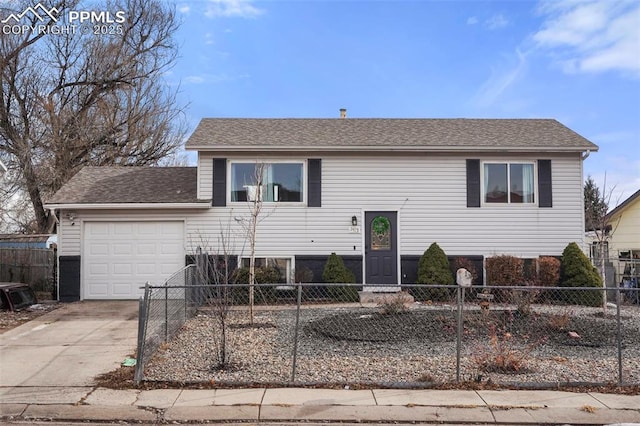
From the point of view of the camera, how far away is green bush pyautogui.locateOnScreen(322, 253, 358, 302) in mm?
13469

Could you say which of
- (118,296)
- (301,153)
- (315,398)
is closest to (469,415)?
(315,398)

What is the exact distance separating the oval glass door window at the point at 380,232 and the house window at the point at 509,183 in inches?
113

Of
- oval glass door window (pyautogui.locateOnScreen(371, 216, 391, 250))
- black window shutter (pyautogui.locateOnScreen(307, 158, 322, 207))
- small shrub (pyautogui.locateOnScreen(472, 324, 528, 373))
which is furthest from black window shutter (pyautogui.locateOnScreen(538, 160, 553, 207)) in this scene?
small shrub (pyautogui.locateOnScreen(472, 324, 528, 373))

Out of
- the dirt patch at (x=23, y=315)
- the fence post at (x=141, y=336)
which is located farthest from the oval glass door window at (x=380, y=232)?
the fence post at (x=141, y=336)

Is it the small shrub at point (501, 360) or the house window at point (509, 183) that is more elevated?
the house window at point (509, 183)

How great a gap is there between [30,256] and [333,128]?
32.0 feet

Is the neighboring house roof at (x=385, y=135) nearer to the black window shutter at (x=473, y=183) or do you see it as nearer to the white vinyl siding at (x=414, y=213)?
the white vinyl siding at (x=414, y=213)

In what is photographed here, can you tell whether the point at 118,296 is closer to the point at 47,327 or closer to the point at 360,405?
the point at 47,327

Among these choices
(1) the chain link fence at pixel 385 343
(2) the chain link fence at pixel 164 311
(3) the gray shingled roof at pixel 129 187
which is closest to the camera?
(2) the chain link fence at pixel 164 311

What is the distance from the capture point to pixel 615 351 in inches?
Answer: 319

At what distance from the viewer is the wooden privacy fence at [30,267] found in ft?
49.1

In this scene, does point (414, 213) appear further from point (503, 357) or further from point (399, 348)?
point (503, 357)

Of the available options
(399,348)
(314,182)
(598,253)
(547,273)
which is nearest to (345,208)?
(314,182)

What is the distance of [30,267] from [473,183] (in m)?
13.1
